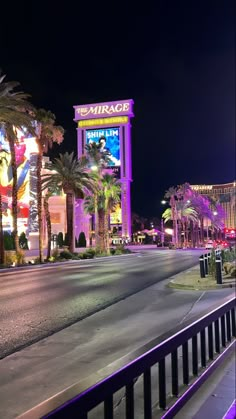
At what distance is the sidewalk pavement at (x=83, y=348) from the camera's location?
5.58 metres

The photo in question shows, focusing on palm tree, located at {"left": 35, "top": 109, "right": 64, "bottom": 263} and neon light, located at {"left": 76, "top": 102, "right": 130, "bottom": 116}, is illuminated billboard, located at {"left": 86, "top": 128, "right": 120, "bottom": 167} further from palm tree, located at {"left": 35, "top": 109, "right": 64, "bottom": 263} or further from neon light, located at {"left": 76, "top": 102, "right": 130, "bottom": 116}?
palm tree, located at {"left": 35, "top": 109, "right": 64, "bottom": 263}

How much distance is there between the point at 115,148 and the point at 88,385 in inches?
4202

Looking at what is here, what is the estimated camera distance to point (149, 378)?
375cm

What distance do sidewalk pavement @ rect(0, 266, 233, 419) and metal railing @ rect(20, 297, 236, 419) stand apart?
53.4 inches

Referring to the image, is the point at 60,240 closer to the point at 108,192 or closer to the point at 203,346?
the point at 108,192

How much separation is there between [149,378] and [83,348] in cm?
422

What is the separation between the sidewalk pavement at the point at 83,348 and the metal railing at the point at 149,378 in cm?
136

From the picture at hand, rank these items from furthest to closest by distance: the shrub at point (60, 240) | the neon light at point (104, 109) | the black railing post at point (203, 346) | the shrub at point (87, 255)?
the neon light at point (104, 109)
the shrub at point (60, 240)
the shrub at point (87, 255)
the black railing post at point (203, 346)

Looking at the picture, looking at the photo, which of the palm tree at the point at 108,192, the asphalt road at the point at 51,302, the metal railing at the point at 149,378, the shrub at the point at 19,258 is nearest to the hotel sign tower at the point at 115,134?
the palm tree at the point at 108,192

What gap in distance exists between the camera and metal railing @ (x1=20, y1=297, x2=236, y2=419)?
2.60 m

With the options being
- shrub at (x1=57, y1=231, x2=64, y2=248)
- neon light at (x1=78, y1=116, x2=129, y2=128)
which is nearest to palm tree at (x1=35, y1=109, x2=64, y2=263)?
shrub at (x1=57, y1=231, x2=64, y2=248)

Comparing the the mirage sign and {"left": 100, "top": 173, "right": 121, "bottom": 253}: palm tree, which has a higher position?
the the mirage sign

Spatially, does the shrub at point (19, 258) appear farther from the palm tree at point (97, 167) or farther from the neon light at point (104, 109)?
the neon light at point (104, 109)

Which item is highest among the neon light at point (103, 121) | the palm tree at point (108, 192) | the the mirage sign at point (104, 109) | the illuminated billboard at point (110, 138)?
the the mirage sign at point (104, 109)
